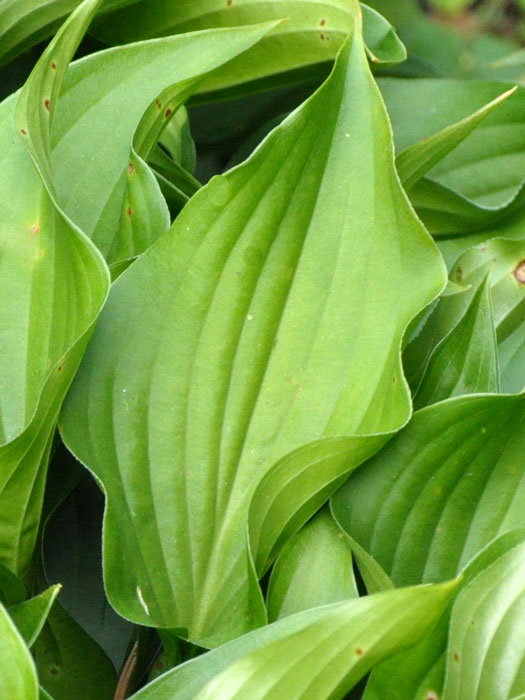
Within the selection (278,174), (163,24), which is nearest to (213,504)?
(278,174)

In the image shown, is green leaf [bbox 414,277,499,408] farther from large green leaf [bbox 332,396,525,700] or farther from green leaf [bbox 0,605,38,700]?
green leaf [bbox 0,605,38,700]

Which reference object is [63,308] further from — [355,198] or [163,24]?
[163,24]

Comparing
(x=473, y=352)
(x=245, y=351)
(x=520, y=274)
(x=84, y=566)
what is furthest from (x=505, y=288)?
(x=84, y=566)

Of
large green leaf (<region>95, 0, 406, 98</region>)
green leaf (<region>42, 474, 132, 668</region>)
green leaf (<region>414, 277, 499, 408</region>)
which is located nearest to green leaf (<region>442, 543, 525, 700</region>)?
green leaf (<region>414, 277, 499, 408</region>)

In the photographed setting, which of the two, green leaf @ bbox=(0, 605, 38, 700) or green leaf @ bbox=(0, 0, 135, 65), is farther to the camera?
green leaf @ bbox=(0, 0, 135, 65)

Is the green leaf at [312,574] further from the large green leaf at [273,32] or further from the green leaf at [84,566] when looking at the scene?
the large green leaf at [273,32]

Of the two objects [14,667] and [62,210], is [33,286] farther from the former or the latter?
[14,667]
